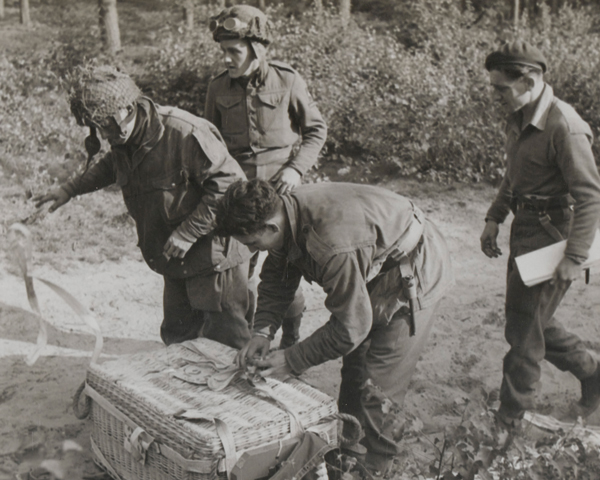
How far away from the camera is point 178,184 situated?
3570mm

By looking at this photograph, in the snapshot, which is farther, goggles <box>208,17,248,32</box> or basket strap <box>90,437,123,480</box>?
goggles <box>208,17,248,32</box>

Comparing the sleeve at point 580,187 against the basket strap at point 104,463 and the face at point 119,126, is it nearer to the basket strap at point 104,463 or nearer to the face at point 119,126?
the face at point 119,126

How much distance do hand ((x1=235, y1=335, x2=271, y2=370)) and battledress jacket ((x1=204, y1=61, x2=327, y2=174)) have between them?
1.60 metres

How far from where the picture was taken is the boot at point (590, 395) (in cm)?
373

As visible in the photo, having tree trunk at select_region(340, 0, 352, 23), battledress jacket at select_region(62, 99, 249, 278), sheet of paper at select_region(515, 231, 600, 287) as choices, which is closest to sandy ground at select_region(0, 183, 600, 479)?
sheet of paper at select_region(515, 231, 600, 287)

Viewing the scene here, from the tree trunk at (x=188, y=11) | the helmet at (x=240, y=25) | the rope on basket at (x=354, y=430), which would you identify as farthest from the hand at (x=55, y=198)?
the tree trunk at (x=188, y=11)

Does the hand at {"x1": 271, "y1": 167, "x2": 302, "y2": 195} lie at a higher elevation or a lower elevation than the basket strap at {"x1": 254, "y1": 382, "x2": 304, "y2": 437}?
higher

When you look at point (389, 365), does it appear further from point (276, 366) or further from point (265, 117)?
point (265, 117)

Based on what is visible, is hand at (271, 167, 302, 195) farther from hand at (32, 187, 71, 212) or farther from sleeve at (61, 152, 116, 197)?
hand at (32, 187, 71, 212)

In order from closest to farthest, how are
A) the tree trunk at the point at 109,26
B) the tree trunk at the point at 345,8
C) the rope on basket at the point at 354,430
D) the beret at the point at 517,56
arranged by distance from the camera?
1. the rope on basket at the point at 354,430
2. the beret at the point at 517,56
3. the tree trunk at the point at 109,26
4. the tree trunk at the point at 345,8

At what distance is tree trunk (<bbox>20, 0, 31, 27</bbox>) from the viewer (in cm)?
1106

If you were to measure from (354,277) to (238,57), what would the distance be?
2.11 meters

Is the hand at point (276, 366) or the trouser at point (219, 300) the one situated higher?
the hand at point (276, 366)

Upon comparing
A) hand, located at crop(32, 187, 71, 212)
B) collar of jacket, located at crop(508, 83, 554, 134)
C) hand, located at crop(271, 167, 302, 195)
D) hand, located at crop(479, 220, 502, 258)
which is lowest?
hand, located at crop(479, 220, 502, 258)
